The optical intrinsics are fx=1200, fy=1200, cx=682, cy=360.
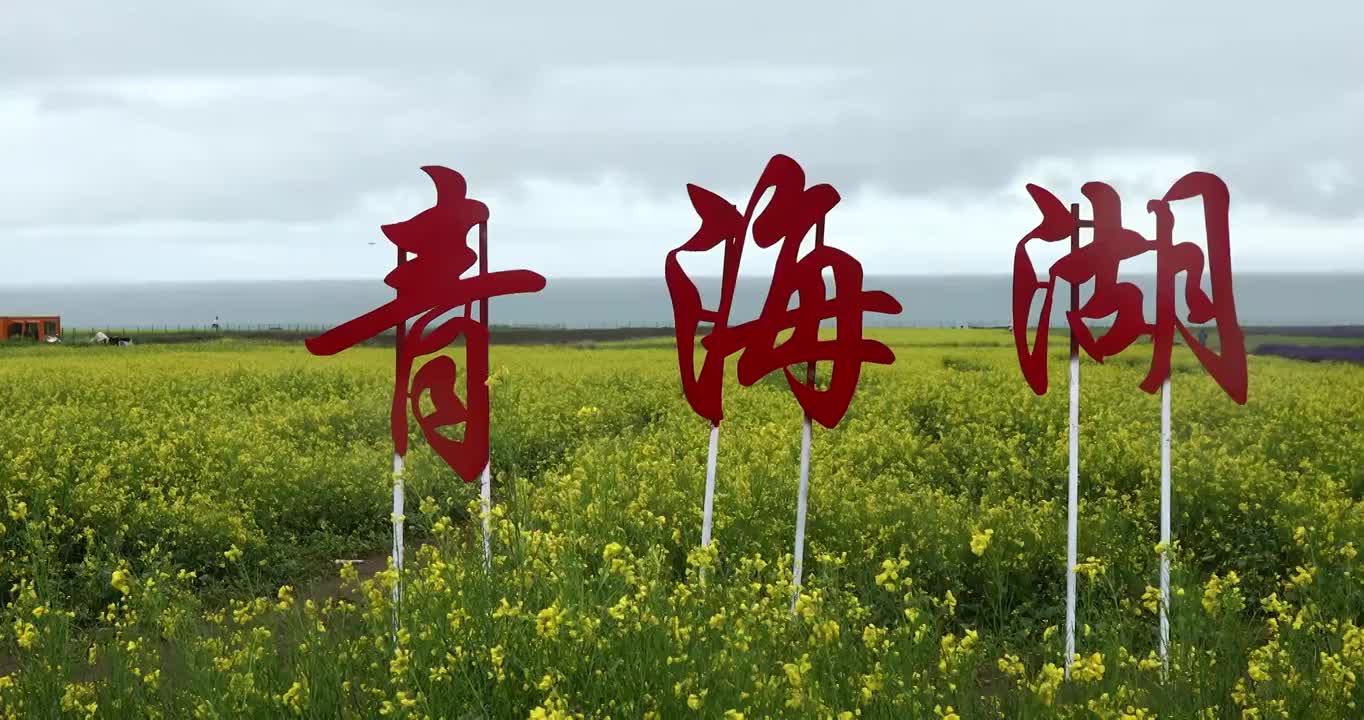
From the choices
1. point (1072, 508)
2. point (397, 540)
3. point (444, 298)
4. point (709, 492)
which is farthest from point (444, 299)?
point (1072, 508)

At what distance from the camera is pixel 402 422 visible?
6266mm

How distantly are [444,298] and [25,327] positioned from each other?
116 feet

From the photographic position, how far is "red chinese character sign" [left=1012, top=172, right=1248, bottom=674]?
6629 millimetres

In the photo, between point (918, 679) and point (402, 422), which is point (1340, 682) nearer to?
point (918, 679)

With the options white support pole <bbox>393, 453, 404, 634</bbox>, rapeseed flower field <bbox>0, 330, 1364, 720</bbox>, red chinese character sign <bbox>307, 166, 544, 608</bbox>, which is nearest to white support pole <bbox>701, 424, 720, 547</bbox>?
rapeseed flower field <bbox>0, 330, 1364, 720</bbox>

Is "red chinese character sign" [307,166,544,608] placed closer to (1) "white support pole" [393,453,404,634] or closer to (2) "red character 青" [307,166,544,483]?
(2) "red character 青" [307,166,544,483]

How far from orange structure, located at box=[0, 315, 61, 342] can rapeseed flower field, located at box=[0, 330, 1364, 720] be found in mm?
21781

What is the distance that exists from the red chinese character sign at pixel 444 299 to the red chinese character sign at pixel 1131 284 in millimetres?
2814

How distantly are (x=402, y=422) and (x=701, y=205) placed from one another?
2.00m

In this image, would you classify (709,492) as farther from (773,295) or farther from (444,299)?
(444,299)

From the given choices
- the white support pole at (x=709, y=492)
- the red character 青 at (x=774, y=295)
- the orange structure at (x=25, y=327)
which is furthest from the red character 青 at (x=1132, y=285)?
the orange structure at (x=25, y=327)

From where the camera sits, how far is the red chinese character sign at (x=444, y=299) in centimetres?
615

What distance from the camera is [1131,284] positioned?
22.1 ft

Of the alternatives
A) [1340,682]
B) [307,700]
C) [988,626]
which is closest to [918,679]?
[1340,682]
